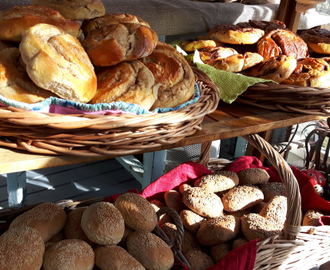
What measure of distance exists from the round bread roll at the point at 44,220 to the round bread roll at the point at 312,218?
0.93 metres

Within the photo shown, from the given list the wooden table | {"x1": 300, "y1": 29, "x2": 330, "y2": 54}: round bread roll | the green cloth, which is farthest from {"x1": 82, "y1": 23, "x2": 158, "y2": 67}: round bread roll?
{"x1": 300, "y1": 29, "x2": 330, "y2": 54}: round bread roll

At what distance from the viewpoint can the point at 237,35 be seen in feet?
4.81

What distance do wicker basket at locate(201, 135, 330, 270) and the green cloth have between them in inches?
6.8

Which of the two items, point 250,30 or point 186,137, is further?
point 250,30

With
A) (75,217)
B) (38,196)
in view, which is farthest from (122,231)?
(38,196)

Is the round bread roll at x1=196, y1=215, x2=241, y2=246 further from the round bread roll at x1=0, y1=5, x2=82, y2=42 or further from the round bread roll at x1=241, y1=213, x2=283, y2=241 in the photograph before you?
the round bread roll at x1=0, y1=5, x2=82, y2=42

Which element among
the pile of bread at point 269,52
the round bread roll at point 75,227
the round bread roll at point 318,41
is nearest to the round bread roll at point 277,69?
the pile of bread at point 269,52

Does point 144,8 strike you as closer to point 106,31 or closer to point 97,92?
point 106,31

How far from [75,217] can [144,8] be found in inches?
46.1

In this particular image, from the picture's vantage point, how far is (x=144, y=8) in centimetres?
165

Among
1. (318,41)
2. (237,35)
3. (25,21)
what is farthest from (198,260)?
(318,41)

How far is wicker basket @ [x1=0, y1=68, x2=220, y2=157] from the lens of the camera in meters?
0.63

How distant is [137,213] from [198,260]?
0.28 m

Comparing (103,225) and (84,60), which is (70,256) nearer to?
(103,225)
